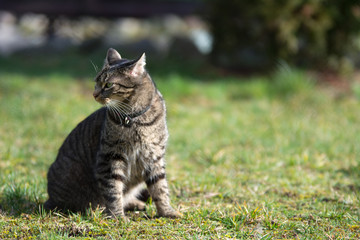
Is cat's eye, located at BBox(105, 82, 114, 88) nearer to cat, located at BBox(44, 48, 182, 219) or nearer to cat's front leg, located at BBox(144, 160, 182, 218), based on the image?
cat, located at BBox(44, 48, 182, 219)

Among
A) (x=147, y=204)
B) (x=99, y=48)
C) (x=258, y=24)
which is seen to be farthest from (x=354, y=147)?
(x=99, y=48)

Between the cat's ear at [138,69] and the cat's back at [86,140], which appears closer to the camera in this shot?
the cat's ear at [138,69]

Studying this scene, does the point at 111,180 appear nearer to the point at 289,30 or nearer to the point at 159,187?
the point at 159,187

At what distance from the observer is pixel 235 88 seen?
25.8 ft

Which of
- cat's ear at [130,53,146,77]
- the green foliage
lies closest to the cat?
cat's ear at [130,53,146,77]

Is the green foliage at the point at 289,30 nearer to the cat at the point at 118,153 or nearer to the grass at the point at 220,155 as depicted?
the grass at the point at 220,155

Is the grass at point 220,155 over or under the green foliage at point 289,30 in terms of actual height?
under

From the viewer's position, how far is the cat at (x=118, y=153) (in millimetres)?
3182

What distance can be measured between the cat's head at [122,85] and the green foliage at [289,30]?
5144 mm

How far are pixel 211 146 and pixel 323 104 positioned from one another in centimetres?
261

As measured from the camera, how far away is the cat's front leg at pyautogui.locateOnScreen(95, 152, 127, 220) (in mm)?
3178

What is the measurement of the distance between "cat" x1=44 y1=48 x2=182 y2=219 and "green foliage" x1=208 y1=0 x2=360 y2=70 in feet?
16.9

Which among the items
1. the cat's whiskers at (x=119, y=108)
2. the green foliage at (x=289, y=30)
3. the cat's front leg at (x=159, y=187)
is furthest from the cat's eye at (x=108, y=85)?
the green foliage at (x=289, y=30)

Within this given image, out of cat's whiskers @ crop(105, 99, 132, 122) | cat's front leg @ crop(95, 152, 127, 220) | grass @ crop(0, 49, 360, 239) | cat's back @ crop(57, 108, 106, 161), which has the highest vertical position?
cat's whiskers @ crop(105, 99, 132, 122)
